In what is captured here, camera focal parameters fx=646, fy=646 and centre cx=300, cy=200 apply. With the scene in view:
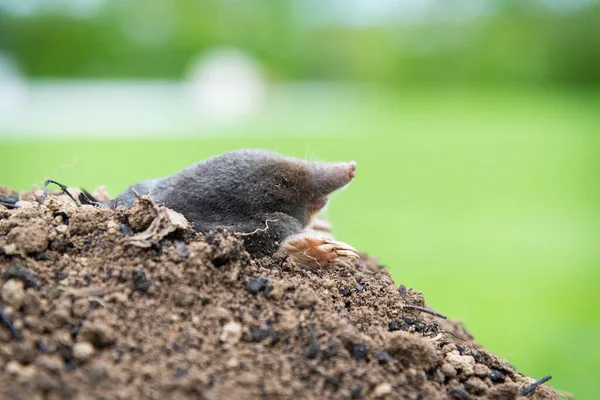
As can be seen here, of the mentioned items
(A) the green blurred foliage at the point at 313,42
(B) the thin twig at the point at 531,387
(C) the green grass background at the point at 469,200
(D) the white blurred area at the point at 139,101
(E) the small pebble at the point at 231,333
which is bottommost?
(E) the small pebble at the point at 231,333

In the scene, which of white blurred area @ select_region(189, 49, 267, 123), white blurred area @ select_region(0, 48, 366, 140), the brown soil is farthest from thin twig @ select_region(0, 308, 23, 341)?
white blurred area @ select_region(189, 49, 267, 123)

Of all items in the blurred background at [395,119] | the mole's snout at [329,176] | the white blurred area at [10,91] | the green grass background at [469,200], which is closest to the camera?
the mole's snout at [329,176]

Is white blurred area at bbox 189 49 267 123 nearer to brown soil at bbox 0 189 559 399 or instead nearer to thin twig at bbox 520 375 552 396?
brown soil at bbox 0 189 559 399

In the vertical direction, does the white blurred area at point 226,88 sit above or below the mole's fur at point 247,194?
above

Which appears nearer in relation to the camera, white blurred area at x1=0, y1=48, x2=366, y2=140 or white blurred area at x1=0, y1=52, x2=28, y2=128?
white blurred area at x1=0, y1=48, x2=366, y2=140

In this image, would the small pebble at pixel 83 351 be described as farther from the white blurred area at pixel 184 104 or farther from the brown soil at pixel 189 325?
the white blurred area at pixel 184 104

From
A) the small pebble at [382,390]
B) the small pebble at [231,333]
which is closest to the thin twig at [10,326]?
the small pebble at [231,333]

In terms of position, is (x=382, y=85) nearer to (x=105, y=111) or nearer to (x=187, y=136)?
(x=105, y=111)
